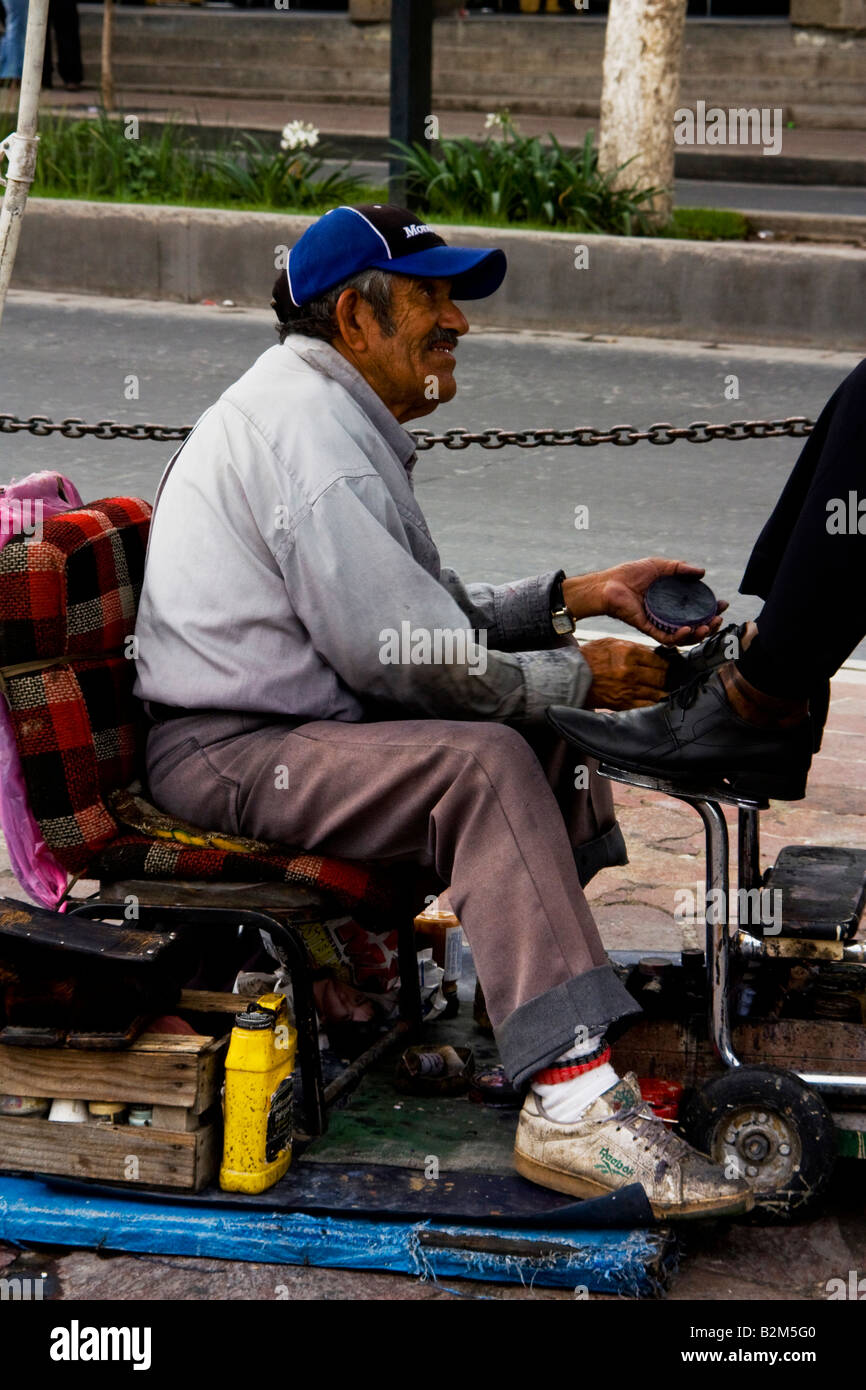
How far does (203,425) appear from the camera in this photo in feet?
10.5

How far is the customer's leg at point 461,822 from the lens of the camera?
2807 mm

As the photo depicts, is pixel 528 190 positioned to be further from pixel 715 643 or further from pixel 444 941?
pixel 715 643

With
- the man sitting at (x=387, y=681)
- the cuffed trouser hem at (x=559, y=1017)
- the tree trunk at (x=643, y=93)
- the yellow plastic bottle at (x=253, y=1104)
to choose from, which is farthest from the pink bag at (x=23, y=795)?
the tree trunk at (x=643, y=93)

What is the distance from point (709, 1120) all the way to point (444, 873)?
553 millimetres

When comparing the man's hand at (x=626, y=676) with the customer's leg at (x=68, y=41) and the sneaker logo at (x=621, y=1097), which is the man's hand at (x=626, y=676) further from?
the customer's leg at (x=68, y=41)

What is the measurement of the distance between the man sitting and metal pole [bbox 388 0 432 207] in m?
8.36

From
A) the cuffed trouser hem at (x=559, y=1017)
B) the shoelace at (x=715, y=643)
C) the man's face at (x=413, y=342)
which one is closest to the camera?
the cuffed trouser hem at (x=559, y=1017)

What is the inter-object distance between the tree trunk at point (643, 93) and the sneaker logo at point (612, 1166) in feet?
30.8

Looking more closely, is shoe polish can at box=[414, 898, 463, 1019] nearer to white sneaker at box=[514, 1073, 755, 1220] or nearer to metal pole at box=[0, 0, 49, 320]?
white sneaker at box=[514, 1073, 755, 1220]

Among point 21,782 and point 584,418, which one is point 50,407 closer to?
point 584,418

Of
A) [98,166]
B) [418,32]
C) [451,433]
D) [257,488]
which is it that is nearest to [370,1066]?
[257,488]

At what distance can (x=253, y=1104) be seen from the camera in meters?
2.81

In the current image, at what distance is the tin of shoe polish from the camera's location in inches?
125

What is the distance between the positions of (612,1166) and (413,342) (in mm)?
1406
